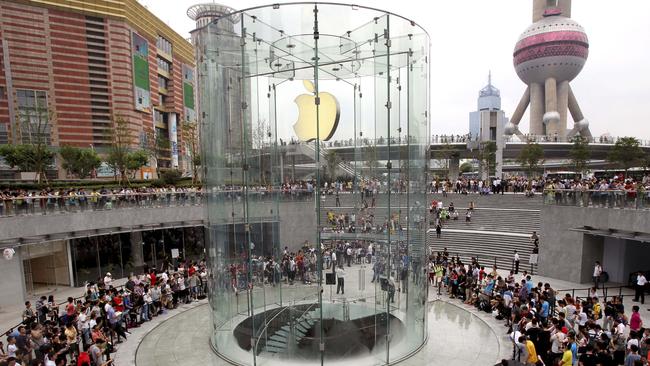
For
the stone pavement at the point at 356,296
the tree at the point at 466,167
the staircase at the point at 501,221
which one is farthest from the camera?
the tree at the point at 466,167

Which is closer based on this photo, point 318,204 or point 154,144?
point 318,204

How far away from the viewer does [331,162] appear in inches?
502

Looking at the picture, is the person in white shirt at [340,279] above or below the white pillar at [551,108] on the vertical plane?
below

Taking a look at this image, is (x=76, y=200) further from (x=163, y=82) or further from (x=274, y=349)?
(x=163, y=82)

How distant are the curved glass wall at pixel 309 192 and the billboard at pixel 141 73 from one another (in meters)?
52.1

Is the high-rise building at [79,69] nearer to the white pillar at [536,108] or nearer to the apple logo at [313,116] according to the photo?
the apple logo at [313,116]

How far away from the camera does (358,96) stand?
14312 millimetres

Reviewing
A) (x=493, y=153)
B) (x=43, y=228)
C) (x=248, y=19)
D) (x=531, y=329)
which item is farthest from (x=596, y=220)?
(x=493, y=153)

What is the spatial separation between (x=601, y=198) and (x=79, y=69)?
59837 millimetres

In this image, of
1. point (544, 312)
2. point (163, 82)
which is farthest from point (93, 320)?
point (163, 82)

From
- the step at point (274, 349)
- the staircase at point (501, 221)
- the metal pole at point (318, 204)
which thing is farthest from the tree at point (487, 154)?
the step at point (274, 349)

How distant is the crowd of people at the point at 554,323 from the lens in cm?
941

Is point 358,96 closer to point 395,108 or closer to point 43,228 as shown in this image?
point 395,108

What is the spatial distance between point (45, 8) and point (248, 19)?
53770 millimetres
